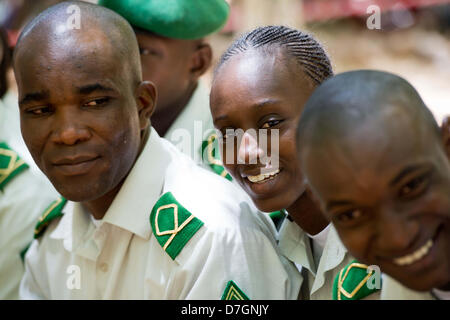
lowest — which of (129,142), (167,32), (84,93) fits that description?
(129,142)

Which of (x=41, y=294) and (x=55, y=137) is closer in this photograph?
(x=55, y=137)

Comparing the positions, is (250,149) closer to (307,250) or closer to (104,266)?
(307,250)

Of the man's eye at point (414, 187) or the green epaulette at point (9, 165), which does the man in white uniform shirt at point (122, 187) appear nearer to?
the green epaulette at point (9, 165)

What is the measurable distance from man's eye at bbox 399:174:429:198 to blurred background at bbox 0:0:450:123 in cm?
525

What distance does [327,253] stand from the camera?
1805mm

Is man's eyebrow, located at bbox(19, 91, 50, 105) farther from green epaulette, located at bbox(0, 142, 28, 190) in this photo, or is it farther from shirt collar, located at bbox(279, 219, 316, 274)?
shirt collar, located at bbox(279, 219, 316, 274)

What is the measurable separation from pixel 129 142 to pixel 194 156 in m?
0.69

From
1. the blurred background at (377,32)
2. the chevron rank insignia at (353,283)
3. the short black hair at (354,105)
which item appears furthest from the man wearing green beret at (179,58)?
the blurred background at (377,32)
